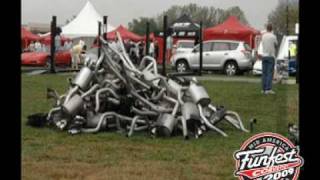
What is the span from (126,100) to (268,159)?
3.81m

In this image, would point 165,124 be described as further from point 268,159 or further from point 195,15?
point 268,159

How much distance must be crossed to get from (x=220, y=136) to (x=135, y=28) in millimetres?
2421

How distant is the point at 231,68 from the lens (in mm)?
21078

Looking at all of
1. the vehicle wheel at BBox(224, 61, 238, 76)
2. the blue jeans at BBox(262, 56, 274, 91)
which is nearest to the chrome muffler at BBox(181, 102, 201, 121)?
the blue jeans at BBox(262, 56, 274, 91)

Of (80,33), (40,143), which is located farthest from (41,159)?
(80,33)

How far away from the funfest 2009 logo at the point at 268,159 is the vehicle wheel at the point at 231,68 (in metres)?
16.7

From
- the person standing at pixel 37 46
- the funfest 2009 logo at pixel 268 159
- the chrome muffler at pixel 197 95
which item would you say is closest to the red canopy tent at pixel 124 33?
the chrome muffler at pixel 197 95

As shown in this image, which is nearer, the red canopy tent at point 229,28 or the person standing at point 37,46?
the red canopy tent at point 229,28

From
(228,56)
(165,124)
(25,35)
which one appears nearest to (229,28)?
(165,124)

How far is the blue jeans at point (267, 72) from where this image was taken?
9.40m

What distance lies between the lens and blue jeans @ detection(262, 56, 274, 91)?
9398 mm

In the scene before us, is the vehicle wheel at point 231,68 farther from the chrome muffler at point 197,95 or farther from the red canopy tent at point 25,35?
the red canopy tent at point 25,35
